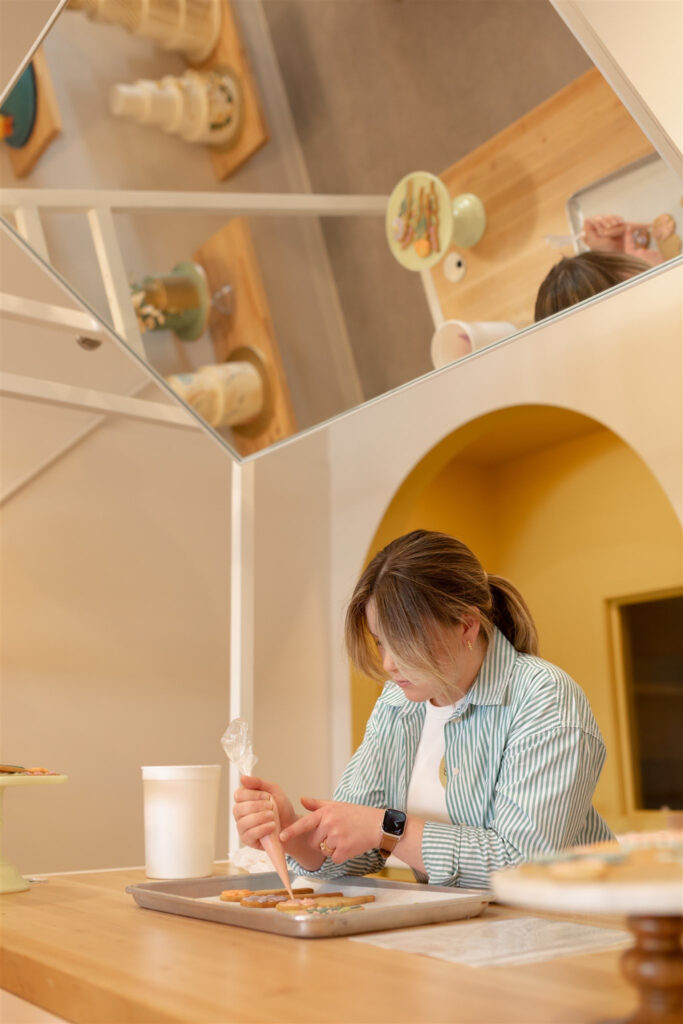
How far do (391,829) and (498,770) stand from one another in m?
0.18

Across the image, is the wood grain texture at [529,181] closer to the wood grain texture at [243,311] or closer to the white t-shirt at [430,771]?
the wood grain texture at [243,311]

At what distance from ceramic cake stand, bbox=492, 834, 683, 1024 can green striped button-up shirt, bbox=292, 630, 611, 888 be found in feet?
1.88

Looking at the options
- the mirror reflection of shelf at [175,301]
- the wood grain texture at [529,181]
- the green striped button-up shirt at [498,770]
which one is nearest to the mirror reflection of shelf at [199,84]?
the mirror reflection of shelf at [175,301]

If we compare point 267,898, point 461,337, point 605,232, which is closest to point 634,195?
point 605,232

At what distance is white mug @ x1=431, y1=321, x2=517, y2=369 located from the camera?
1.42m

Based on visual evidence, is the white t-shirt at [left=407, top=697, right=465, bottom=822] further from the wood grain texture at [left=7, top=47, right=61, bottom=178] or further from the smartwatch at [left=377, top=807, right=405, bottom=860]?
the wood grain texture at [left=7, top=47, right=61, bottom=178]

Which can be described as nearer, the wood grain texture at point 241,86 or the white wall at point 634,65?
the white wall at point 634,65

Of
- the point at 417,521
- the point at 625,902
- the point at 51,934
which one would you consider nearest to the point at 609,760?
the point at 417,521

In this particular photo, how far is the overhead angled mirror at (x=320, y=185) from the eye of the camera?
122 cm

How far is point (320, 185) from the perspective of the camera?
1.51 meters

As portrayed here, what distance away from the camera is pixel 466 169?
1311 mm

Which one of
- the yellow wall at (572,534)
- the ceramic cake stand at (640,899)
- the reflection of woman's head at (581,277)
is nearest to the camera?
the ceramic cake stand at (640,899)

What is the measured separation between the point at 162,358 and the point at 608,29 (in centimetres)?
108

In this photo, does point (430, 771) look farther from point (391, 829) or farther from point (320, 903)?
point (320, 903)
